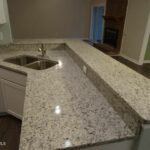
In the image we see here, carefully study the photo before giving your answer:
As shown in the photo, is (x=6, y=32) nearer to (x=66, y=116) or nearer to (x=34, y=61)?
(x=34, y=61)

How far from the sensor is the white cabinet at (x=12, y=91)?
1.87m

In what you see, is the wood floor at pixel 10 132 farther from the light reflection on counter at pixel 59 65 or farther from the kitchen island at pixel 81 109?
the light reflection on counter at pixel 59 65

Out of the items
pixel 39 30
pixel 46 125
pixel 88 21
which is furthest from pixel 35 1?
pixel 46 125

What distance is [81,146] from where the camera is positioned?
30.0 inches

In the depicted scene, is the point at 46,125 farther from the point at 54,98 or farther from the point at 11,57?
the point at 11,57

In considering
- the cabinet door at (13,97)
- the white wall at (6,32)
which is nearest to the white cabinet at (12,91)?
the cabinet door at (13,97)

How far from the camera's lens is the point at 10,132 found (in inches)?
81.1

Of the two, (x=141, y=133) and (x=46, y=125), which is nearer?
(x=141, y=133)

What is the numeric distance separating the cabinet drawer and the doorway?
6.27 m

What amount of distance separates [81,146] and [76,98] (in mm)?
464

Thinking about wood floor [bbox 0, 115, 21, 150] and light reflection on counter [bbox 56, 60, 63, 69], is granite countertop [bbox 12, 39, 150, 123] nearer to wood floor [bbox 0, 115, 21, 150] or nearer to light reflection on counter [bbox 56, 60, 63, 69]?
light reflection on counter [bbox 56, 60, 63, 69]

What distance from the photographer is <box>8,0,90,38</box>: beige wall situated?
7.00 metres

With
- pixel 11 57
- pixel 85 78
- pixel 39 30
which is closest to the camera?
pixel 85 78

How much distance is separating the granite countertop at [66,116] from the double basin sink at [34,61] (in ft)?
2.04
